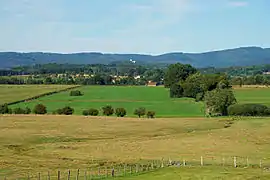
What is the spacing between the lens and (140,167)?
1758 inches

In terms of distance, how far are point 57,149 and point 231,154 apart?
1916cm

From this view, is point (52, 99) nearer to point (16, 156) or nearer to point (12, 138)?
point (12, 138)

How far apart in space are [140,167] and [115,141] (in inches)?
853

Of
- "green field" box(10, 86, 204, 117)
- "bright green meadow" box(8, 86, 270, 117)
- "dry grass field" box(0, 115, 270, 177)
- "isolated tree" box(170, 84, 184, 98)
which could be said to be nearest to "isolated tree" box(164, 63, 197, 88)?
"isolated tree" box(170, 84, 184, 98)

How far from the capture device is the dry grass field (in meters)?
51.0

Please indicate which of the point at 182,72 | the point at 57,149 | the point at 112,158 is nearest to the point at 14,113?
the point at 57,149

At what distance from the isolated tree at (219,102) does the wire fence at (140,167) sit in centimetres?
5852

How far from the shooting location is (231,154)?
179 ft

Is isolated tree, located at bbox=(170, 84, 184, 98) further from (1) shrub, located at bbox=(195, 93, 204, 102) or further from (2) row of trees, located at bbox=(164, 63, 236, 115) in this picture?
(1) shrub, located at bbox=(195, 93, 204, 102)

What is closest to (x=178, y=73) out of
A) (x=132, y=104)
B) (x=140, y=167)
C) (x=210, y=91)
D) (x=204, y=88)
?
(x=204, y=88)

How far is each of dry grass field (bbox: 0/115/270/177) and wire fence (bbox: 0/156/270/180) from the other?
32.5 inches

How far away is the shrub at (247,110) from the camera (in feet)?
355

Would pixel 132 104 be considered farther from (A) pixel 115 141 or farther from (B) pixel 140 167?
(B) pixel 140 167

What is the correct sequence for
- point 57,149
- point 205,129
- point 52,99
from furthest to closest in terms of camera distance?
point 52,99, point 205,129, point 57,149
